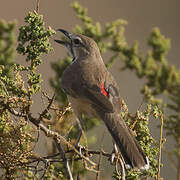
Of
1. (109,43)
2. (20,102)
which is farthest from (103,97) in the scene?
(109,43)

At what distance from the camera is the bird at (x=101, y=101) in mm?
3752

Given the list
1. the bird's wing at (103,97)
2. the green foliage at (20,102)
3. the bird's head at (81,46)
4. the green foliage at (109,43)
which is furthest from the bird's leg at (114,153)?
the green foliage at (109,43)

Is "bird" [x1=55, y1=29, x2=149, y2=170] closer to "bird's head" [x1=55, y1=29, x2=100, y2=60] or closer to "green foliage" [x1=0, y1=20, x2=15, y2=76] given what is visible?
"bird's head" [x1=55, y1=29, x2=100, y2=60]

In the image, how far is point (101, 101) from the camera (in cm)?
423

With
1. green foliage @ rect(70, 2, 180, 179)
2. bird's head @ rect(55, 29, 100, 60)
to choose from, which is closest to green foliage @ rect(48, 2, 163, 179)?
green foliage @ rect(70, 2, 180, 179)

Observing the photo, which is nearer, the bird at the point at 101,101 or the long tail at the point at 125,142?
the long tail at the point at 125,142

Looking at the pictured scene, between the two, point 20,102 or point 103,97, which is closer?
point 20,102

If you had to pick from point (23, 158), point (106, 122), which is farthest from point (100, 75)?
point (23, 158)

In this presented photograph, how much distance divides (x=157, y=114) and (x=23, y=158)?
1180 mm

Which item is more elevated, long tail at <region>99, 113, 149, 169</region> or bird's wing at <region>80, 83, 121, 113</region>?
bird's wing at <region>80, 83, 121, 113</region>

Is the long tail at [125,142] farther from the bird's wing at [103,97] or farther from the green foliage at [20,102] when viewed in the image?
the green foliage at [20,102]

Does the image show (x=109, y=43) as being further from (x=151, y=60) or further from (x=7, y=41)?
(x=7, y=41)

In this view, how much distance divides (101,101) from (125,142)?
0.57 m

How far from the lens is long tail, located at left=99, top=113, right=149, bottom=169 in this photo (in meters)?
3.61
